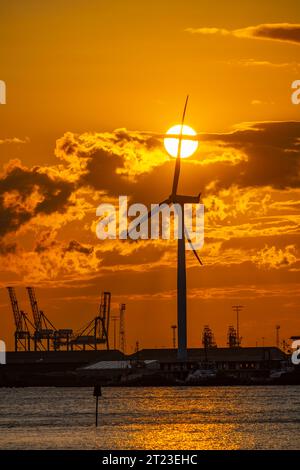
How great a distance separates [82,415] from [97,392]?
104ft

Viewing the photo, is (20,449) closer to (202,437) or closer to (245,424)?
(202,437)

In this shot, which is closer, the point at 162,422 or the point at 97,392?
the point at 97,392

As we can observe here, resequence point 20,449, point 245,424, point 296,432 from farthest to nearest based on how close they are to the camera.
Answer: point 245,424
point 296,432
point 20,449

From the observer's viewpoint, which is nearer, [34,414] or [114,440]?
[114,440]

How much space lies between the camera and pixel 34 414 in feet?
616
